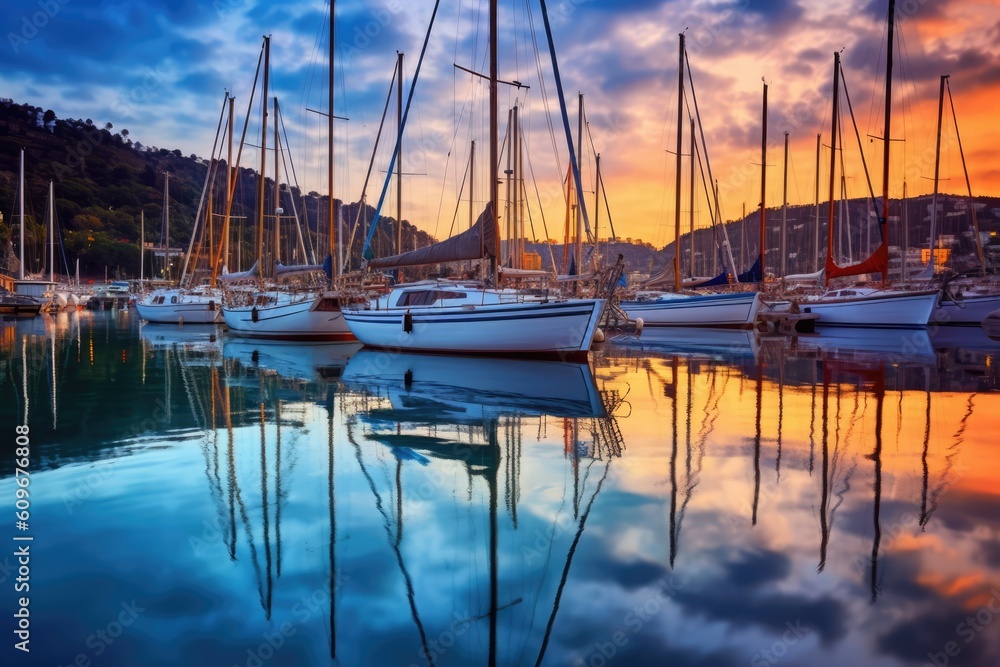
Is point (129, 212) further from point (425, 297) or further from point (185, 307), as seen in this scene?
point (425, 297)

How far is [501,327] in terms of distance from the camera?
1820 cm

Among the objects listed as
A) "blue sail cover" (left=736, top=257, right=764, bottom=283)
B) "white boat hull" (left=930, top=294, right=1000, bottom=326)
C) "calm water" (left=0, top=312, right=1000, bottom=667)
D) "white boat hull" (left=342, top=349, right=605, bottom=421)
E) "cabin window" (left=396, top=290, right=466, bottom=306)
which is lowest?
"white boat hull" (left=342, top=349, right=605, bottom=421)

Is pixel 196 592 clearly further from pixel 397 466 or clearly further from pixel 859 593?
pixel 859 593

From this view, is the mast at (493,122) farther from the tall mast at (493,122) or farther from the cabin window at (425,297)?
the cabin window at (425,297)

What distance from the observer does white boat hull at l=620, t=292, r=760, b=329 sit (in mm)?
32150

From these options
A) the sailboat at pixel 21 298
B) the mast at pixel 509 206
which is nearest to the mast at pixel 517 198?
the mast at pixel 509 206

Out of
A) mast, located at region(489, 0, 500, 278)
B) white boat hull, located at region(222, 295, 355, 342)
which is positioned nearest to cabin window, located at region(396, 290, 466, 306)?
mast, located at region(489, 0, 500, 278)

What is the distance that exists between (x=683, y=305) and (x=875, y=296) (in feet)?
28.6

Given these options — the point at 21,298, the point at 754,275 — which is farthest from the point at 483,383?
the point at 21,298

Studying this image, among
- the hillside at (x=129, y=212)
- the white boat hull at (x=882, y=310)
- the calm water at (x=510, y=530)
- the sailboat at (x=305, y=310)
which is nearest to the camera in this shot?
the calm water at (x=510, y=530)

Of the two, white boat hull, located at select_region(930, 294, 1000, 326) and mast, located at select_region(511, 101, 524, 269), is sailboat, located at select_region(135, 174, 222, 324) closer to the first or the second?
mast, located at select_region(511, 101, 524, 269)

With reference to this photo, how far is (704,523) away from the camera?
5.55m

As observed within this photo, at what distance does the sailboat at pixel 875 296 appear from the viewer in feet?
95.1

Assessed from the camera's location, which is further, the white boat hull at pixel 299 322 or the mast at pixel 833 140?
the mast at pixel 833 140
